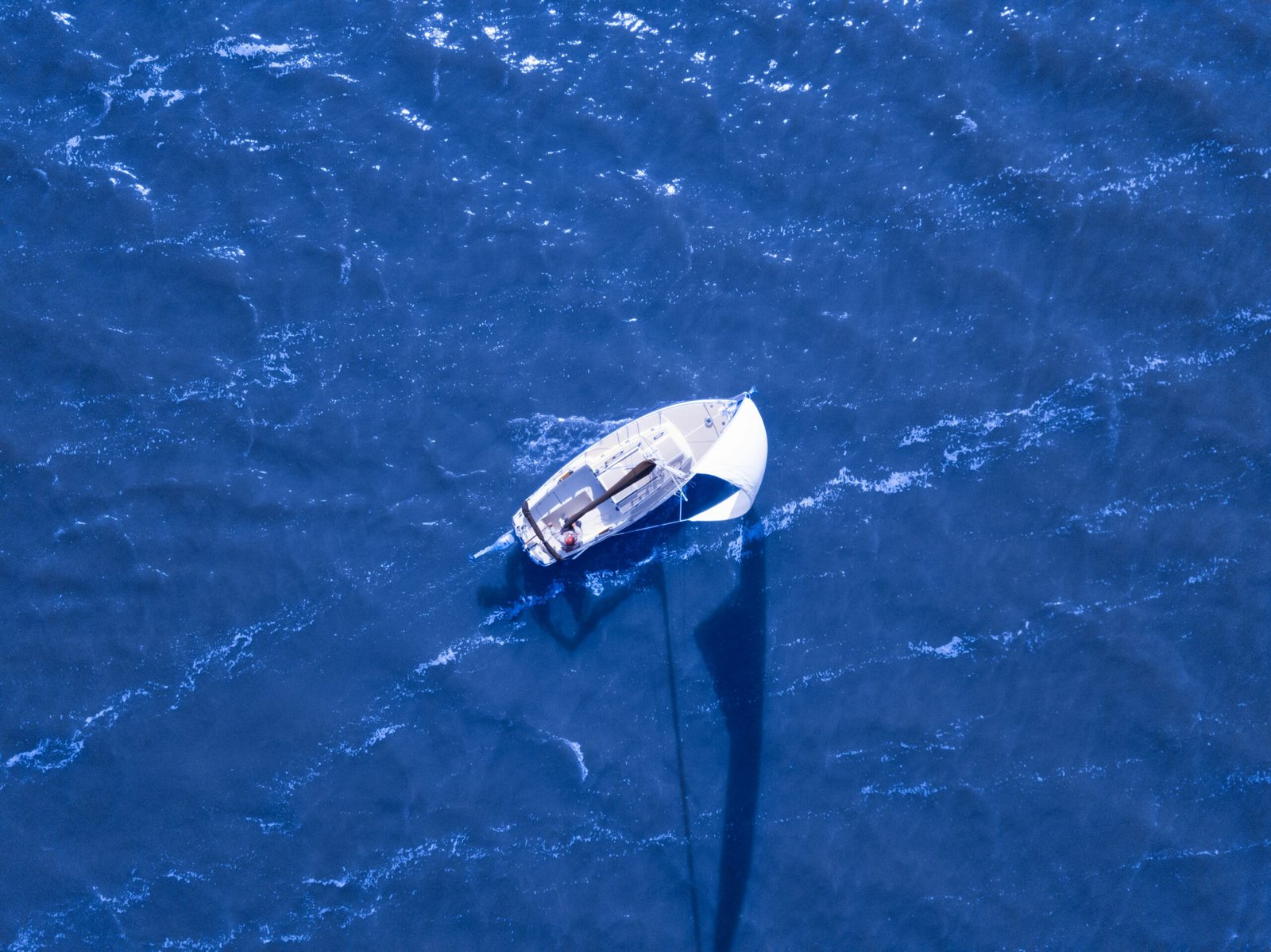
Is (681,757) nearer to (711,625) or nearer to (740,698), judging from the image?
(740,698)

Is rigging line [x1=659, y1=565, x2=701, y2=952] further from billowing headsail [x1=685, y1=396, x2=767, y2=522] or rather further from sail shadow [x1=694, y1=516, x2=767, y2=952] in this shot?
billowing headsail [x1=685, y1=396, x2=767, y2=522]

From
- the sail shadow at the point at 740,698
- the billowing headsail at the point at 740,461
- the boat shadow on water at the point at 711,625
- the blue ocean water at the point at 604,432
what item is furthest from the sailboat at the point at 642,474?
the sail shadow at the point at 740,698

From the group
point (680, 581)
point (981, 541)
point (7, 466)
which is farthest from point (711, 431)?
point (7, 466)

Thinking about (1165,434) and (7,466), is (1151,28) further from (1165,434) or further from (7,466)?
(7,466)

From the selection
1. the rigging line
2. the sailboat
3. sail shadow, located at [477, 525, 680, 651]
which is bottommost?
the rigging line

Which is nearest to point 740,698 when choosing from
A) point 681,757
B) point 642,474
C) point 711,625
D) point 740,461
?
point 711,625

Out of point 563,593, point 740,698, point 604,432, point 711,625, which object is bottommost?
point 740,698

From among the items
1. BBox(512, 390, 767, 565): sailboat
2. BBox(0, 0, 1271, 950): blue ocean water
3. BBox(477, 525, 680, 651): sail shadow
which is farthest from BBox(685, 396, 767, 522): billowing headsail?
BBox(477, 525, 680, 651): sail shadow
